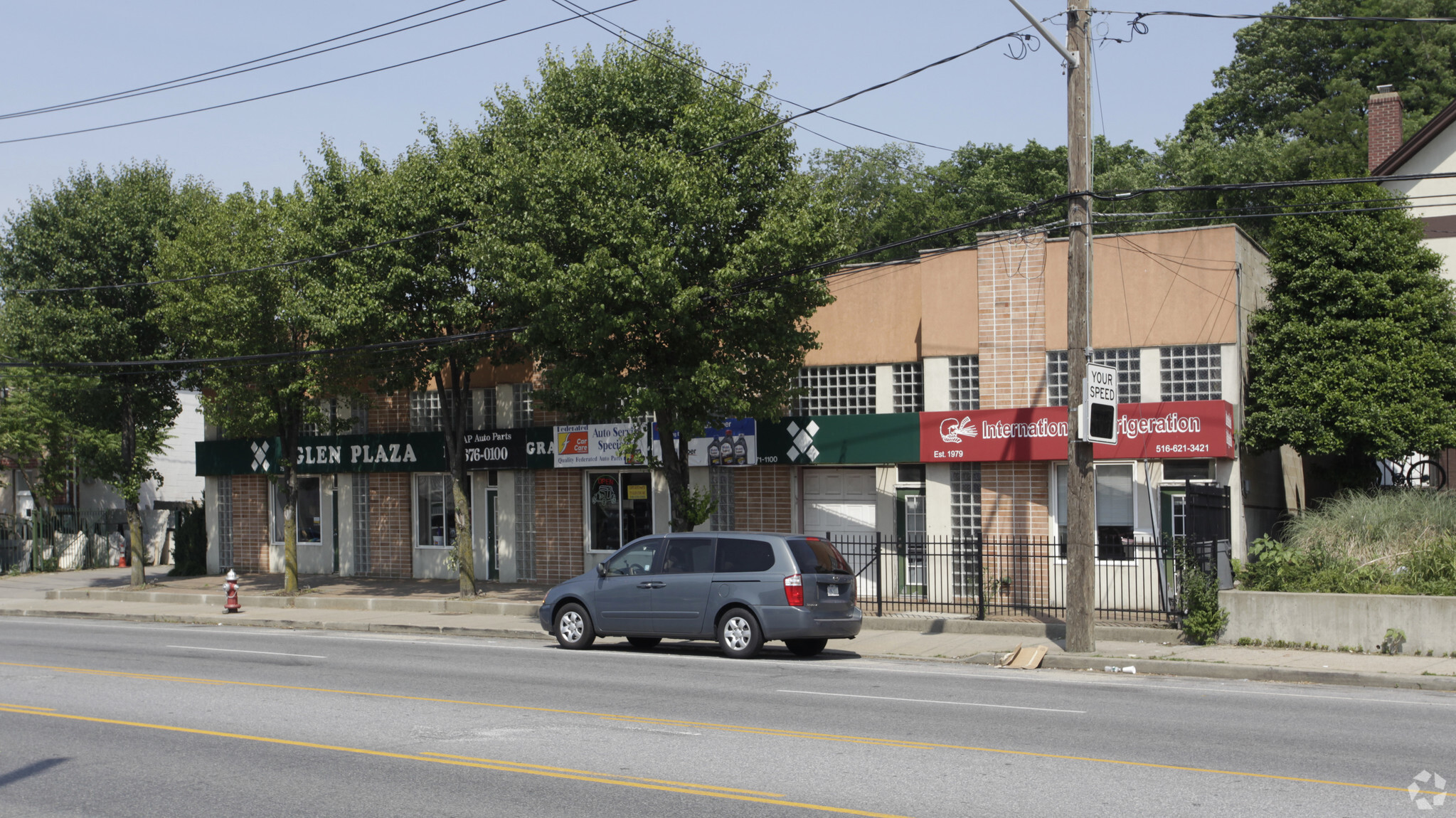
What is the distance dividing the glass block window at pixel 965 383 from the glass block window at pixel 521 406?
10.5 meters

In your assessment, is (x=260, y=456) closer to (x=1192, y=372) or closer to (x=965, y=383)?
(x=965, y=383)

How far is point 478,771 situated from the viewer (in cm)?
864

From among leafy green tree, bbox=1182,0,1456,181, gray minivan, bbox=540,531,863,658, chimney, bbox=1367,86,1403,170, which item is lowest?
gray minivan, bbox=540,531,863,658

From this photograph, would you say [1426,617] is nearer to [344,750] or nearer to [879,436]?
[879,436]

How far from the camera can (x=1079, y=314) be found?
1596cm

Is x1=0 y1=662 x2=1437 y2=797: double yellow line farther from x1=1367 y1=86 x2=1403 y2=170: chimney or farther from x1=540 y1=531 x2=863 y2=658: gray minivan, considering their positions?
x1=1367 y1=86 x2=1403 y2=170: chimney

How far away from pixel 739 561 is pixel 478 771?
7607 mm

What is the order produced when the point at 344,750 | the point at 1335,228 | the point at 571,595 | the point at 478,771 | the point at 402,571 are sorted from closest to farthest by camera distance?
the point at 478,771 < the point at 344,750 < the point at 571,595 < the point at 1335,228 < the point at 402,571

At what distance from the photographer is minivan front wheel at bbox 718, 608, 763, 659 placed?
15789 millimetres

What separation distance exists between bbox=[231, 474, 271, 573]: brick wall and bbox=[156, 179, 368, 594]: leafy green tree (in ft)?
21.0

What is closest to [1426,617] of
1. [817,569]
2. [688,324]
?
[817,569]

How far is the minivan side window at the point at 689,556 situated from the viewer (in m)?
16.2

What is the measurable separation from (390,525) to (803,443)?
12.3m

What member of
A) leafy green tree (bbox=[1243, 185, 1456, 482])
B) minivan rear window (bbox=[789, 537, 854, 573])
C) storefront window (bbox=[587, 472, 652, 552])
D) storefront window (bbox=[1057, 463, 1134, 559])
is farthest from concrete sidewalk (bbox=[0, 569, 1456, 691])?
leafy green tree (bbox=[1243, 185, 1456, 482])
